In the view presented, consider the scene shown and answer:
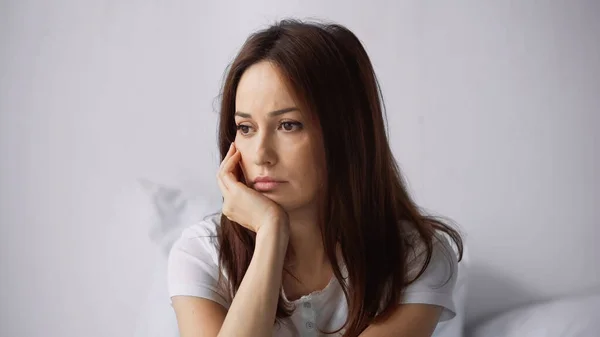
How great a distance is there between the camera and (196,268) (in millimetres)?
1301

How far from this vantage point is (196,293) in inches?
49.9

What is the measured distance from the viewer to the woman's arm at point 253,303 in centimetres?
115

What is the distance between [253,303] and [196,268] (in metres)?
0.18

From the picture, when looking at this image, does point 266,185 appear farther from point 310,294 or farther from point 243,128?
point 310,294

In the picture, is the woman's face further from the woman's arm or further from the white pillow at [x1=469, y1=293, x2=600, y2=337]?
the white pillow at [x1=469, y1=293, x2=600, y2=337]

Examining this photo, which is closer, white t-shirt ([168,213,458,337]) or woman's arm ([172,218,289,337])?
woman's arm ([172,218,289,337])

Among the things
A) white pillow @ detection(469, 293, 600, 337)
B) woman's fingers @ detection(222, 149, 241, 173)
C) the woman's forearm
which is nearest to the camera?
the woman's forearm

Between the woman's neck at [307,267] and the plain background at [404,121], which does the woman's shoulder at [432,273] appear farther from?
the plain background at [404,121]

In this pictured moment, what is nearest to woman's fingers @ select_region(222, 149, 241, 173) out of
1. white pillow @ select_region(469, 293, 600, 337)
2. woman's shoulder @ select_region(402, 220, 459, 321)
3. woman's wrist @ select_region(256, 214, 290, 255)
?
woman's wrist @ select_region(256, 214, 290, 255)

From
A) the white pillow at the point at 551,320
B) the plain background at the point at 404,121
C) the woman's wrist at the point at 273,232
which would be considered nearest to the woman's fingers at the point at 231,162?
the woman's wrist at the point at 273,232

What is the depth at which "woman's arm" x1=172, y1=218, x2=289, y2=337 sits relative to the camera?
1.15 meters

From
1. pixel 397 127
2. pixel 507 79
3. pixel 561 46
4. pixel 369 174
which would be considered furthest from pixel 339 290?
pixel 561 46

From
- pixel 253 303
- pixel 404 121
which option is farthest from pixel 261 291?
pixel 404 121

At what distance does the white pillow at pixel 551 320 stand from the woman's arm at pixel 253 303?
0.57 meters
